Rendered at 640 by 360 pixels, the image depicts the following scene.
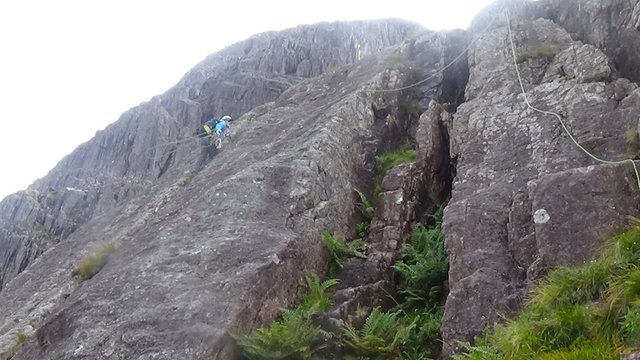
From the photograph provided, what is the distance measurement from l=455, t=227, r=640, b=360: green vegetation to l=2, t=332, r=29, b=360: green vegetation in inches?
388

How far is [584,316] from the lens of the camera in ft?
21.1

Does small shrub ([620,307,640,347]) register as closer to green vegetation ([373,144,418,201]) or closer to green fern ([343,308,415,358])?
green fern ([343,308,415,358])

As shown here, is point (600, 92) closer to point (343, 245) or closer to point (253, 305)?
point (343, 245)

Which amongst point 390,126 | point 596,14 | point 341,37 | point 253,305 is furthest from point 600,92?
point 341,37

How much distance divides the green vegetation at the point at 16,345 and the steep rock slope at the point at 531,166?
9131mm

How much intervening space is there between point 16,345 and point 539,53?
14.3m

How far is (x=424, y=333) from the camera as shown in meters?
9.63

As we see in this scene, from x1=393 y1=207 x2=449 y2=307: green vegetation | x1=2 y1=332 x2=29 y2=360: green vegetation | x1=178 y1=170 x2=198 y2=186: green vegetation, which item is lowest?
x1=393 y1=207 x2=449 y2=307: green vegetation

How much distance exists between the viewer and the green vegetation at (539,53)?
14891 millimetres

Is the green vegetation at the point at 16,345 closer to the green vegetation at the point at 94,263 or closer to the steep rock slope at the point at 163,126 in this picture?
the green vegetation at the point at 94,263

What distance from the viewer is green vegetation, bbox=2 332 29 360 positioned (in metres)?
12.4

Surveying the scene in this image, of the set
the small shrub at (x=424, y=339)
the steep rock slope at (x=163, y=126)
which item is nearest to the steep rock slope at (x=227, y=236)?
the small shrub at (x=424, y=339)

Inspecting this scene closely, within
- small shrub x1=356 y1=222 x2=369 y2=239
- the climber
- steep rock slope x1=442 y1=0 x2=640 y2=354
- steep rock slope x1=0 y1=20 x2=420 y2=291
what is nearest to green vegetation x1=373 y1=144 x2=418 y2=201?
small shrub x1=356 y1=222 x2=369 y2=239

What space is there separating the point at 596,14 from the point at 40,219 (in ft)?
87.0
